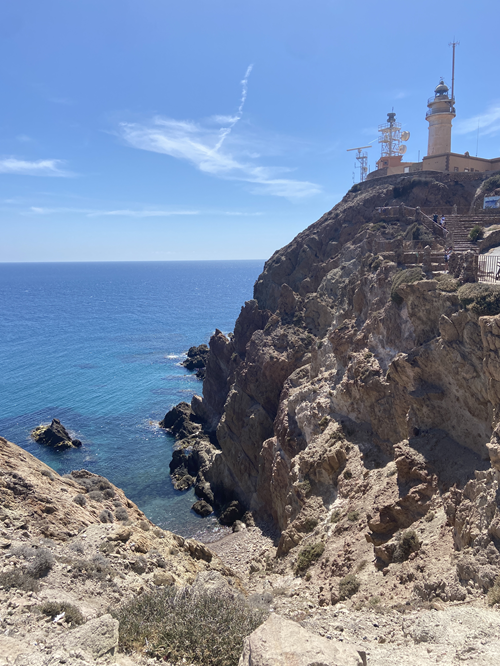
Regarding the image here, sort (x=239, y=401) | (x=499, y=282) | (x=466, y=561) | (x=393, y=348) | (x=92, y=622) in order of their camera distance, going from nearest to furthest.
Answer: (x=92, y=622)
(x=466, y=561)
(x=499, y=282)
(x=393, y=348)
(x=239, y=401)

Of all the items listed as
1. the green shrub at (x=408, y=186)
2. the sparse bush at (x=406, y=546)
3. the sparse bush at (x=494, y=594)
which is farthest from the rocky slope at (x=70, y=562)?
the green shrub at (x=408, y=186)

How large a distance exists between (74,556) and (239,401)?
26817mm

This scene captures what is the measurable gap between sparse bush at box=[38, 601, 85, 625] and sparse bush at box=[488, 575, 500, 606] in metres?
9.54

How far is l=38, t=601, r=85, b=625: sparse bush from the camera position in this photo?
9.62 metres

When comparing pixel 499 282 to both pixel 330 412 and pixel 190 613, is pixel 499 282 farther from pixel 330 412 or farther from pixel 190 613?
pixel 190 613

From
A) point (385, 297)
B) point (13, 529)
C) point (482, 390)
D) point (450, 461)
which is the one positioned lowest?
point (13, 529)

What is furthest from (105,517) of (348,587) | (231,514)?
Result: (231,514)

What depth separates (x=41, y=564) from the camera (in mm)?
11430

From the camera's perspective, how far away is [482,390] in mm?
15852

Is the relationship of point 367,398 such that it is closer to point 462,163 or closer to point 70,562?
point 70,562

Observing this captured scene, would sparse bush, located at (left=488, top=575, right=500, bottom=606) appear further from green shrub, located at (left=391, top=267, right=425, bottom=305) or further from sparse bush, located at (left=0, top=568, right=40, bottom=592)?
green shrub, located at (left=391, top=267, right=425, bottom=305)

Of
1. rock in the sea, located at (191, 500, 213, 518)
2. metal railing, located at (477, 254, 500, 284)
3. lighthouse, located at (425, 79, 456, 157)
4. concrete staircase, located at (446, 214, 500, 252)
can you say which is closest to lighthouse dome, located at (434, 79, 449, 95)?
lighthouse, located at (425, 79, 456, 157)

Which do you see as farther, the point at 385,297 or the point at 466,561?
the point at 385,297

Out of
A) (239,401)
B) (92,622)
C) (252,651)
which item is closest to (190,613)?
(92,622)
